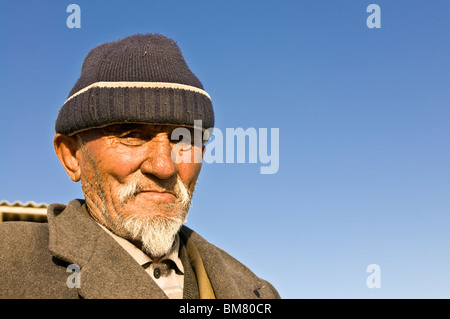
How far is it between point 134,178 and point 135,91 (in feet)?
1.90

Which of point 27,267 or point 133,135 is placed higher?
point 133,135

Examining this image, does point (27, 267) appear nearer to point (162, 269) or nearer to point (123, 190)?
point (123, 190)

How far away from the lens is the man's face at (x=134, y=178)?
10.9 feet

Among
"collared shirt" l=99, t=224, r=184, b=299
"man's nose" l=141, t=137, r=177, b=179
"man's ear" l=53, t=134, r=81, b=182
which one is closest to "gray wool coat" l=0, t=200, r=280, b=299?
"collared shirt" l=99, t=224, r=184, b=299

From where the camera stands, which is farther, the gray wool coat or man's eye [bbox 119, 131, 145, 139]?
man's eye [bbox 119, 131, 145, 139]

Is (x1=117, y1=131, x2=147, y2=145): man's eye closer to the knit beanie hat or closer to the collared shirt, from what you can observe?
the knit beanie hat

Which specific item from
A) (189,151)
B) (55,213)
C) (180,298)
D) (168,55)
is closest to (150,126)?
(189,151)

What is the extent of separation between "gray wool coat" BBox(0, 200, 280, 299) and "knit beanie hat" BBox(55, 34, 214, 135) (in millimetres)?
684

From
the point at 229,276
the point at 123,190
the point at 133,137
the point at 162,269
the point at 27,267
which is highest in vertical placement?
the point at 133,137

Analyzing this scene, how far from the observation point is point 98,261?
10.3 feet

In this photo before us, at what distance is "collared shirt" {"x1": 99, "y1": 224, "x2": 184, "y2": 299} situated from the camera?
3.38m

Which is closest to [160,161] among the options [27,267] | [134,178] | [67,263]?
[134,178]
